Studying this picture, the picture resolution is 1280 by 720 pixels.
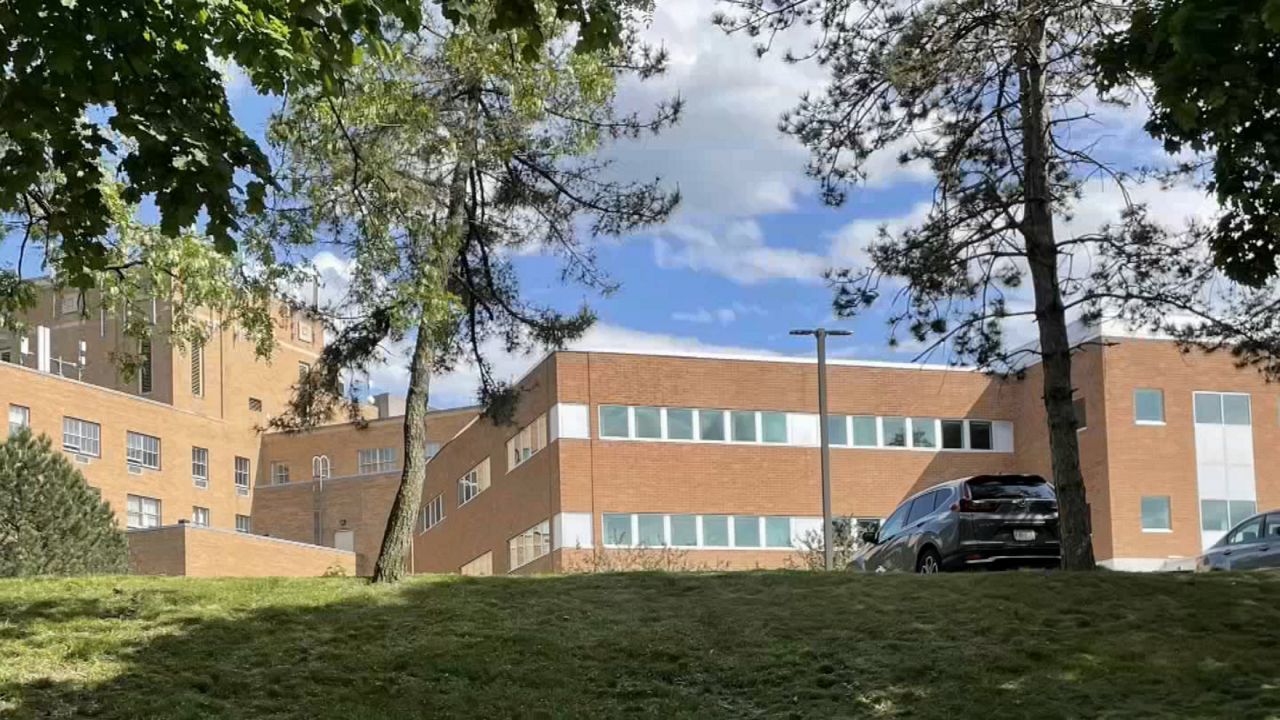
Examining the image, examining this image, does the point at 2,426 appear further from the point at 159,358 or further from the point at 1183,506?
the point at 1183,506

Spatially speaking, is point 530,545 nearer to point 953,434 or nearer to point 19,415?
point 953,434

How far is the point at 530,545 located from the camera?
178 ft

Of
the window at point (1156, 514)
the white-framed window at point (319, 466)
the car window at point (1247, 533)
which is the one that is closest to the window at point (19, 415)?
the white-framed window at point (319, 466)

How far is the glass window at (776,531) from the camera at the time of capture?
5338 centimetres

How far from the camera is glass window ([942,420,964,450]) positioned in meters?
56.4

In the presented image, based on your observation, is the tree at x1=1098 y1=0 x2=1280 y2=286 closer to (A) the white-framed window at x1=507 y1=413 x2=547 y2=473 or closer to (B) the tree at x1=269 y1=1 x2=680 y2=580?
(B) the tree at x1=269 y1=1 x2=680 y2=580

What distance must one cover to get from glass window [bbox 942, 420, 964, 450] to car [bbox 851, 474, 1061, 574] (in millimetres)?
34742

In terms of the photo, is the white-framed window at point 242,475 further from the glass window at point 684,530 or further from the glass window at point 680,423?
the glass window at point 684,530

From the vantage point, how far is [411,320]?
1745 centimetres

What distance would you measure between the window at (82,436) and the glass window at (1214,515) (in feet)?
155

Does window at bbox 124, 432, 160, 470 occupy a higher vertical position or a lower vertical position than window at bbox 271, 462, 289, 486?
higher

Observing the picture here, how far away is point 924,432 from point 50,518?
107 feet

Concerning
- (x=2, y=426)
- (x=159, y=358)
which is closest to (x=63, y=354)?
(x=159, y=358)

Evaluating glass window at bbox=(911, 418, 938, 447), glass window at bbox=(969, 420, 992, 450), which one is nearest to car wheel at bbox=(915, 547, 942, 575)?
glass window at bbox=(911, 418, 938, 447)
